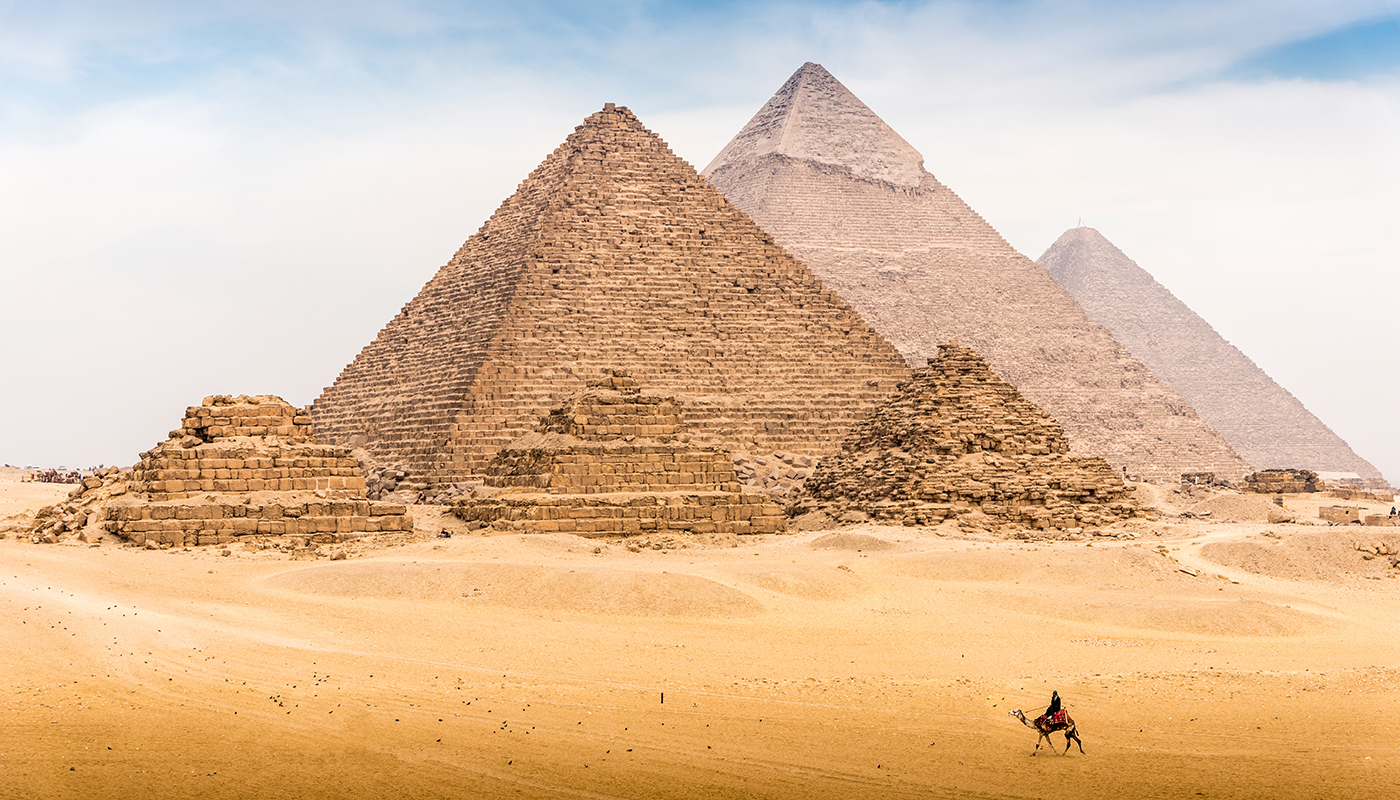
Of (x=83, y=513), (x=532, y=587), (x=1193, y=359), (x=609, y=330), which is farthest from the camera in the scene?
(x=1193, y=359)

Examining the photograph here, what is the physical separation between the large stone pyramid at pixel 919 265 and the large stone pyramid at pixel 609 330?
3477 centimetres

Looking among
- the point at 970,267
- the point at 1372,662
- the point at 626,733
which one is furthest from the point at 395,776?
the point at 970,267

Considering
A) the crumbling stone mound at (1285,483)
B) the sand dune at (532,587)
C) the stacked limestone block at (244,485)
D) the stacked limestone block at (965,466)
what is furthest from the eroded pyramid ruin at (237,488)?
the crumbling stone mound at (1285,483)

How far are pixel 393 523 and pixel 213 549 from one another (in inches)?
114

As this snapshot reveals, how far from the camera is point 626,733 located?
9656mm

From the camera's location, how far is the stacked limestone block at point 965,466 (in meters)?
25.4

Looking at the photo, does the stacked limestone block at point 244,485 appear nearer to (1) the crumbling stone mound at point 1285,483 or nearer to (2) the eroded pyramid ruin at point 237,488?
(2) the eroded pyramid ruin at point 237,488

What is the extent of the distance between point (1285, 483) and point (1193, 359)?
6384 centimetres

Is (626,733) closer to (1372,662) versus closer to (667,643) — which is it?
(667,643)

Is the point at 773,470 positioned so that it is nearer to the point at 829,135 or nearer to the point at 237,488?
the point at 237,488

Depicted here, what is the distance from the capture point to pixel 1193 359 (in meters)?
115

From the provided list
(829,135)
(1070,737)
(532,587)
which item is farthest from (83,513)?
(829,135)

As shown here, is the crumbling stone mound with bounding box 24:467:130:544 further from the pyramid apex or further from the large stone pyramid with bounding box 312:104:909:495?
the pyramid apex

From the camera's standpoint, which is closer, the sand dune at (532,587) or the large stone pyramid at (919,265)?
the sand dune at (532,587)
